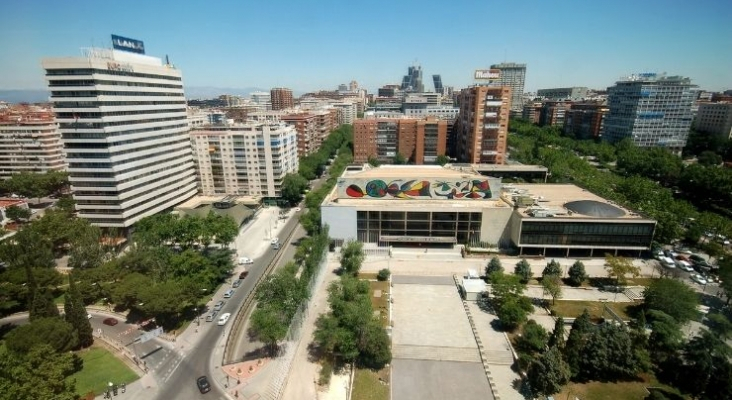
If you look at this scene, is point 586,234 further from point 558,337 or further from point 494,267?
point 558,337

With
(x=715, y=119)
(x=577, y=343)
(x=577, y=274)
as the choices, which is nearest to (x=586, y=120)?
(x=715, y=119)

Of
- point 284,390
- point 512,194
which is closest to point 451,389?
point 284,390

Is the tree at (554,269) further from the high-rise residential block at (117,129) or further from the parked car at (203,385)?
the high-rise residential block at (117,129)

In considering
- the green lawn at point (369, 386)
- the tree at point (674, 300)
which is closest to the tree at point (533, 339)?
the tree at point (674, 300)

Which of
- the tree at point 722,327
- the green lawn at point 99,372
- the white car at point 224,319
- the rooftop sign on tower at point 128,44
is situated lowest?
the green lawn at point 99,372

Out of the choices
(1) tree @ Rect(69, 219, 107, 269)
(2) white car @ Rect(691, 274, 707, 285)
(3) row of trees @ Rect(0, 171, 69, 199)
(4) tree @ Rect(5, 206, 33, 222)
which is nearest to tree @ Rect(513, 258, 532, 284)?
(2) white car @ Rect(691, 274, 707, 285)

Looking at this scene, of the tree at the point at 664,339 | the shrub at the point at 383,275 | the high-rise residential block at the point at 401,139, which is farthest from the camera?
the high-rise residential block at the point at 401,139
